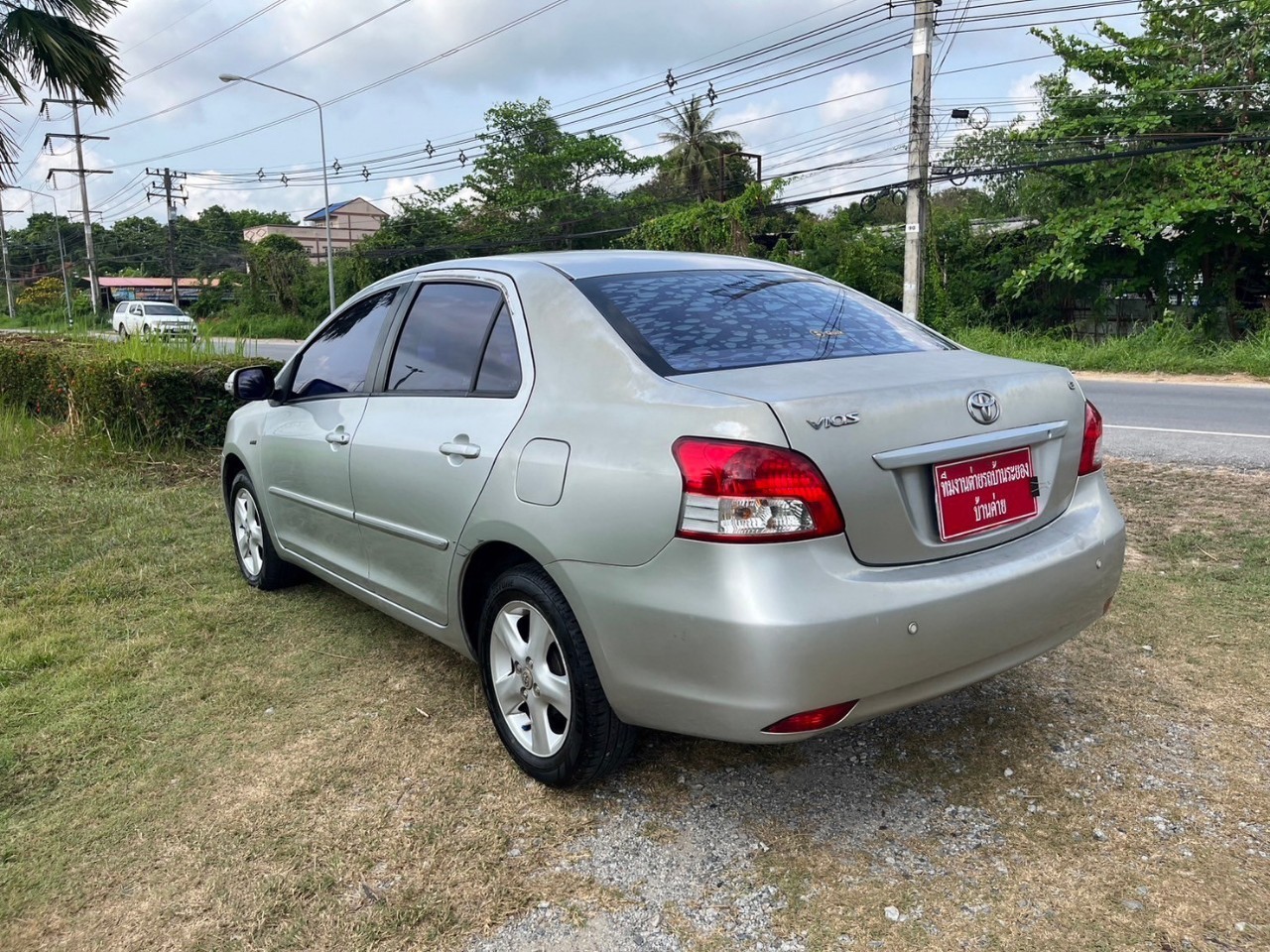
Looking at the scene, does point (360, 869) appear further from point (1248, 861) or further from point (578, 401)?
point (1248, 861)

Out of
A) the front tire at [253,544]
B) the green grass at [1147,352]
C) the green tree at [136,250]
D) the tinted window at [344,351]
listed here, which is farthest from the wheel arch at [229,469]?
the green tree at [136,250]

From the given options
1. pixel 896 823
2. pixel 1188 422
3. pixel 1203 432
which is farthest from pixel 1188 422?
pixel 896 823

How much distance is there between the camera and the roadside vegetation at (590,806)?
230cm

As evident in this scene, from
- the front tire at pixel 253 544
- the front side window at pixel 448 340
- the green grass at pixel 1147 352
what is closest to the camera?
the front side window at pixel 448 340

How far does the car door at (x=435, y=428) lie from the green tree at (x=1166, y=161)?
1695cm

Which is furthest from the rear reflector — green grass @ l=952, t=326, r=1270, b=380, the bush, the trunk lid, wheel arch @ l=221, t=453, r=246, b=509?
green grass @ l=952, t=326, r=1270, b=380

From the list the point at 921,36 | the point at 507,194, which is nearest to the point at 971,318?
the point at 921,36

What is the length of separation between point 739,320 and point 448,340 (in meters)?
1.06

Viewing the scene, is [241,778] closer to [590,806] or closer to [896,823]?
[590,806]

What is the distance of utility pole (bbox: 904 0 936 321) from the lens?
631 inches

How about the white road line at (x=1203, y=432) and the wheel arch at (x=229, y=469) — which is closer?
the wheel arch at (x=229, y=469)

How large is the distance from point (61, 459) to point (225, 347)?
73.0 inches

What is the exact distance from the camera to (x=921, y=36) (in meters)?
16.0

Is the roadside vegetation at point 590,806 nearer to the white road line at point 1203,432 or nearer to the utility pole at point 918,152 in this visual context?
the white road line at point 1203,432
